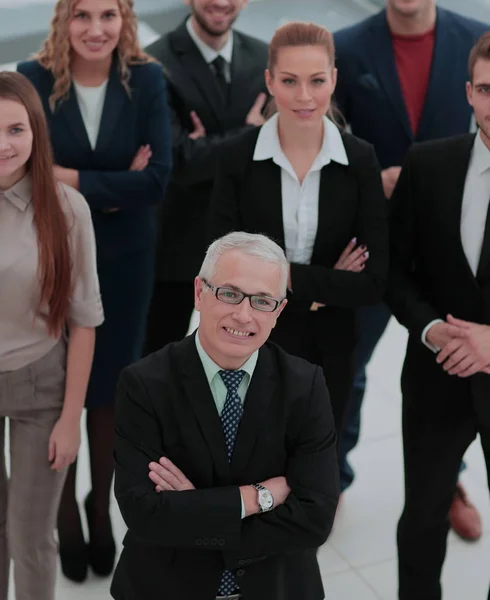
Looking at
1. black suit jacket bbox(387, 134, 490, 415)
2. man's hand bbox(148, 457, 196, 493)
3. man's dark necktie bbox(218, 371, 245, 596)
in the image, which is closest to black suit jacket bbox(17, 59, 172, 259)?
black suit jacket bbox(387, 134, 490, 415)

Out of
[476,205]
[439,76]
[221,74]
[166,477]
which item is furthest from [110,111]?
[166,477]

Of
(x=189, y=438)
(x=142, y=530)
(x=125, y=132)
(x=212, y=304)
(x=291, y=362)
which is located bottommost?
(x=142, y=530)

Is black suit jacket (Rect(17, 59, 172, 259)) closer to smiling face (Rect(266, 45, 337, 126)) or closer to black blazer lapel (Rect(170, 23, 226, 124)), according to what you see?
black blazer lapel (Rect(170, 23, 226, 124))

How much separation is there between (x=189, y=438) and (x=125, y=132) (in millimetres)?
1486

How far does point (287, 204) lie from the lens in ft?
10.1

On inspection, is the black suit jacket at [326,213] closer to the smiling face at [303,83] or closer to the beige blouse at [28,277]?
the smiling face at [303,83]

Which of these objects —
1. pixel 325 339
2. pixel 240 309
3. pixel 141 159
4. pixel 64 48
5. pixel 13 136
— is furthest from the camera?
pixel 141 159

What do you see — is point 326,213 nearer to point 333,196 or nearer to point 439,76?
point 333,196

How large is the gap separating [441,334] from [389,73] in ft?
3.87

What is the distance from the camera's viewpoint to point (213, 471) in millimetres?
2285

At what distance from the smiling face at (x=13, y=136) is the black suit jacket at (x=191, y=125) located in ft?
3.32

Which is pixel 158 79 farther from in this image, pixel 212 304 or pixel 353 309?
pixel 212 304

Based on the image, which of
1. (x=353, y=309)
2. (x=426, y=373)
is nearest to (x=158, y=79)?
(x=353, y=309)

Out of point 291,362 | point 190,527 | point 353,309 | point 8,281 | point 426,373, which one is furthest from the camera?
point 353,309
